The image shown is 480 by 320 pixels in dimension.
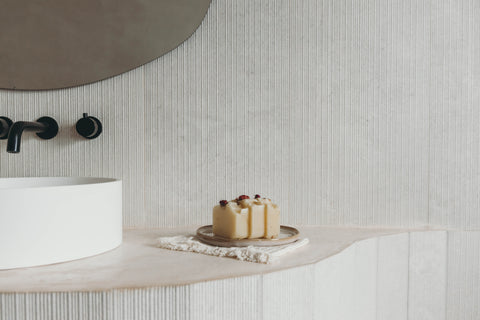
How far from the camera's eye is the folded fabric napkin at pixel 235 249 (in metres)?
0.67

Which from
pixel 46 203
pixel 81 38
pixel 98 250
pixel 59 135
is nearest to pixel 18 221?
pixel 46 203

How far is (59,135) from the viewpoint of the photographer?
1.01 m

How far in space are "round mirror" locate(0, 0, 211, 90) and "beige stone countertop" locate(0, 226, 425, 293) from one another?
49 centimetres

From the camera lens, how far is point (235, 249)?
2.33ft

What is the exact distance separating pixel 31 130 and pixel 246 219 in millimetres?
561

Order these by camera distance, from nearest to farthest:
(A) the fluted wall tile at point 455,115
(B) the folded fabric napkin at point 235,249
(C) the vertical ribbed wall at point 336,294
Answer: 1. (C) the vertical ribbed wall at point 336,294
2. (B) the folded fabric napkin at point 235,249
3. (A) the fluted wall tile at point 455,115

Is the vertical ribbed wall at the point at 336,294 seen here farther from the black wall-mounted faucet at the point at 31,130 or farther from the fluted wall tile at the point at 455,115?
the black wall-mounted faucet at the point at 31,130

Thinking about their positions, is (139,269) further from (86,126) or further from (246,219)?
(86,126)

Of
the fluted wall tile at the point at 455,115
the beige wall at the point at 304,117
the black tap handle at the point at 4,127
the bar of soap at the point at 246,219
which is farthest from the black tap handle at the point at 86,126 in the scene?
the fluted wall tile at the point at 455,115

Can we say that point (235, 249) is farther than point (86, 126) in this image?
No

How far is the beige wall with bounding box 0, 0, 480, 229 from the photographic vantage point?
3.38 feet

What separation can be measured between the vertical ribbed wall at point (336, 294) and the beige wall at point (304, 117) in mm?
112

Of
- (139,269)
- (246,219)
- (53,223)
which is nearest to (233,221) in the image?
(246,219)

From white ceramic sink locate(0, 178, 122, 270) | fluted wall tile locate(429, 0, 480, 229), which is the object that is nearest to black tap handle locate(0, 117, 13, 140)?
white ceramic sink locate(0, 178, 122, 270)
